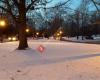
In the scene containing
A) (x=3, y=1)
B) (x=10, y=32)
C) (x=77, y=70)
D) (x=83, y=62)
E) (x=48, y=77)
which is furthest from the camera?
(x=10, y=32)

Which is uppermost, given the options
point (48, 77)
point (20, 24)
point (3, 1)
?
point (3, 1)

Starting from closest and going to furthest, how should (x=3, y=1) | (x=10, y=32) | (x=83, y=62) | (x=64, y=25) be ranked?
(x=83, y=62) → (x=3, y=1) → (x=10, y=32) → (x=64, y=25)

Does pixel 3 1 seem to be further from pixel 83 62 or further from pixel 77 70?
pixel 77 70

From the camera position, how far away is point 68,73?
12984 millimetres

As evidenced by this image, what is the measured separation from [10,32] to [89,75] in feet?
268

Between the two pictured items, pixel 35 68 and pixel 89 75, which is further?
pixel 35 68

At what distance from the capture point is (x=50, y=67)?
14.4m

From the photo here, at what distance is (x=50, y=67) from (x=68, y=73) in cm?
163

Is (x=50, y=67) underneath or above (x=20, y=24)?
underneath

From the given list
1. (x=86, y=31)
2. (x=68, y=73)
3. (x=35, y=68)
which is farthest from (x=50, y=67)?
(x=86, y=31)

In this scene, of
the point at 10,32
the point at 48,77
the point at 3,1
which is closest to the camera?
the point at 48,77

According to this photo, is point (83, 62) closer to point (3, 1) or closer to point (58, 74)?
point (58, 74)

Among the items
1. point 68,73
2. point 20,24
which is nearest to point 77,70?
point 68,73

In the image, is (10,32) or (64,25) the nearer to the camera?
(10,32)
